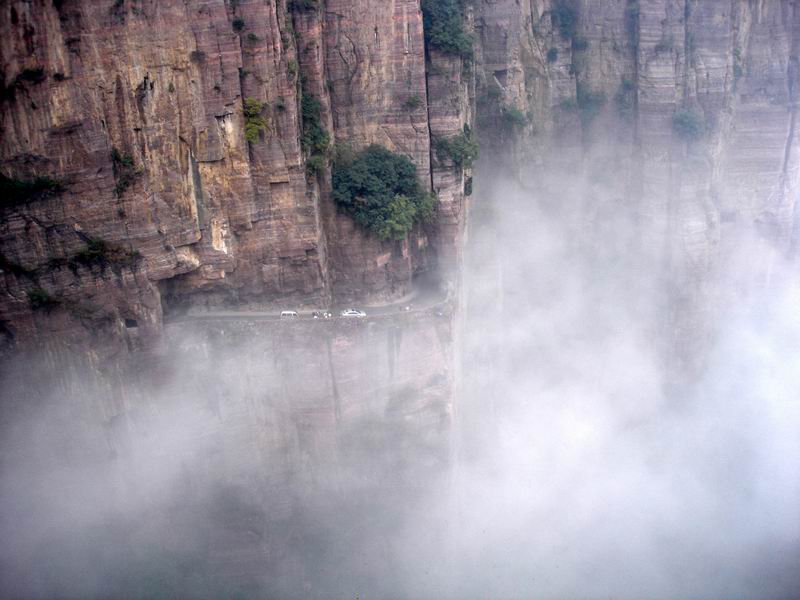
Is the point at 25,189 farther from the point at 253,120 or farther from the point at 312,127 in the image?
the point at 312,127

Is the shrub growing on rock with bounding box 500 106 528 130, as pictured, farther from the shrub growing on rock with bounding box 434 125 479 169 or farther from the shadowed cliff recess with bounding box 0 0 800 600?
the shrub growing on rock with bounding box 434 125 479 169

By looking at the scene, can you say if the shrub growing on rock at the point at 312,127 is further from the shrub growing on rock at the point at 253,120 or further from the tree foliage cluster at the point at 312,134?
the shrub growing on rock at the point at 253,120

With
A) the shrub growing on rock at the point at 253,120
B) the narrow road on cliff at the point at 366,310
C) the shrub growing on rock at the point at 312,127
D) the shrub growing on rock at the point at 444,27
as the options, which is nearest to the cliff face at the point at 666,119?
the shrub growing on rock at the point at 444,27

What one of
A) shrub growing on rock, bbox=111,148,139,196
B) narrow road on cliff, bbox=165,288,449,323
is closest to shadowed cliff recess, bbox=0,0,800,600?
shrub growing on rock, bbox=111,148,139,196

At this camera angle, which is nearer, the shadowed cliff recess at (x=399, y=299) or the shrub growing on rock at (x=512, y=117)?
the shadowed cliff recess at (x=399, y=299)

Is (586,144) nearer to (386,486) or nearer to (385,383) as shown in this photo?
(385,383)

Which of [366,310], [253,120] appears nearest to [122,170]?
[253,120]
